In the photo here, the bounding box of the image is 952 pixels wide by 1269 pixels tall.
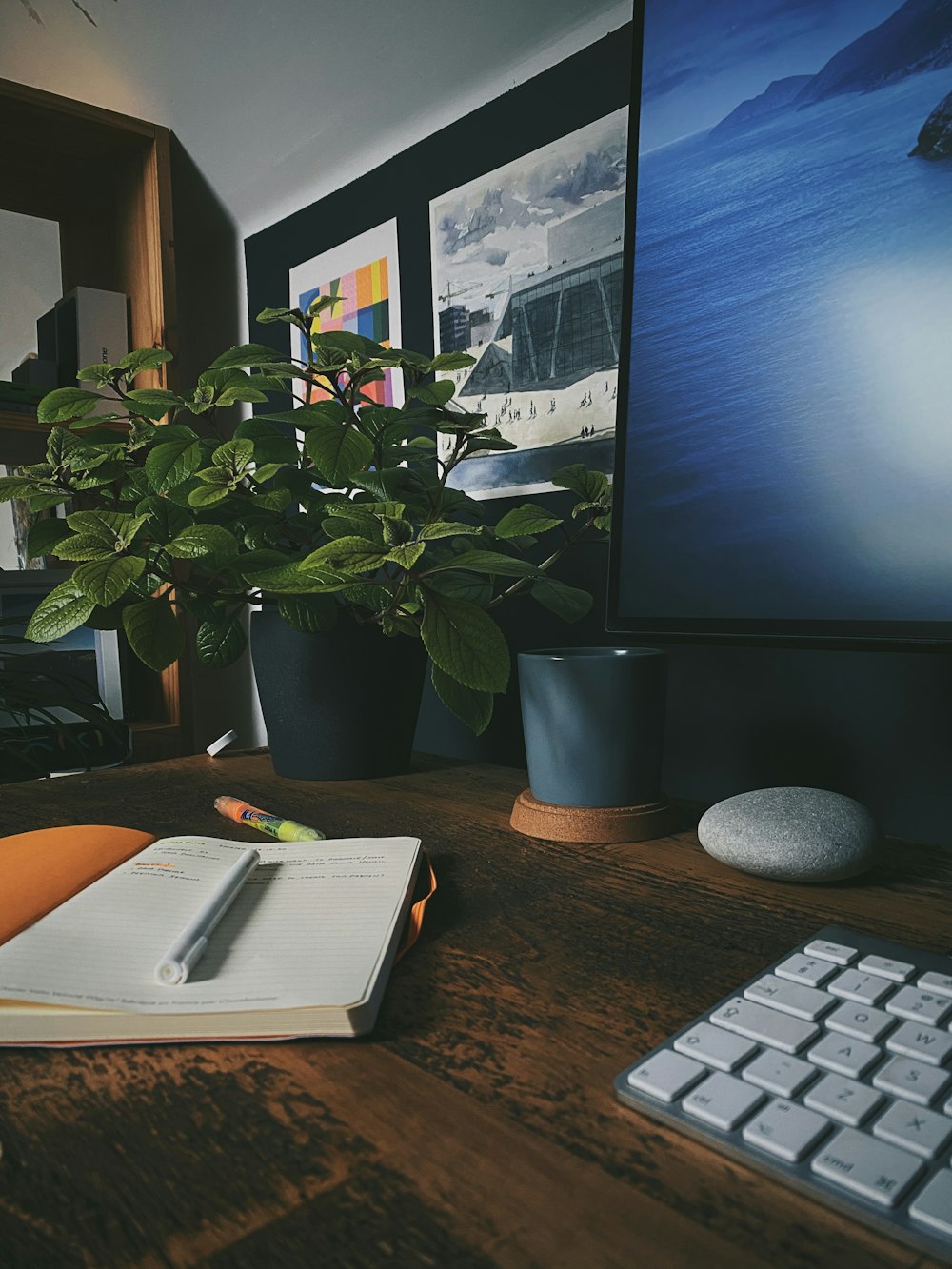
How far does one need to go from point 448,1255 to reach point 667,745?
0.69 m

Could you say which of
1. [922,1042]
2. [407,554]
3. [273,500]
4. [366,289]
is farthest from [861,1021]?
[366,289]

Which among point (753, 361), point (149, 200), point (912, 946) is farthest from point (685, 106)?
point (149, 200)

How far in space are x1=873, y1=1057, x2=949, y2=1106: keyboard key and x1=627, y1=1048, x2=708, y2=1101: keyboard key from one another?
0.06 metres

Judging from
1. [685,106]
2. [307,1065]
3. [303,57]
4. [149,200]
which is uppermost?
[303,57]

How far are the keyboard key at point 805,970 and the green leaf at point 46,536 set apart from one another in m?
0.71

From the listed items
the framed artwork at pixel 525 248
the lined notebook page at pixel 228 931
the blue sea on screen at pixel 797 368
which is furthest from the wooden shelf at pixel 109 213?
the blue sea on screen at pixel 797 368

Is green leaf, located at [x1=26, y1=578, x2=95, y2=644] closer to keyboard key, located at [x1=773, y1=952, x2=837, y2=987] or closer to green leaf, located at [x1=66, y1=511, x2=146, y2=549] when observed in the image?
green leaf, located at [x1=66, y1=511, x2=146, y2=549]

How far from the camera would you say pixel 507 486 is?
1115mm

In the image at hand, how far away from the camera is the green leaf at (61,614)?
766 millimetres

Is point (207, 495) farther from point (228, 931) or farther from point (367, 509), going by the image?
point (228, 931)

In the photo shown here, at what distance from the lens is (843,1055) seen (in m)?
0.34

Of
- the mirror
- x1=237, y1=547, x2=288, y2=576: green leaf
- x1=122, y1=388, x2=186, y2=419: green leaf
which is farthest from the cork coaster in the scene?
the mirror

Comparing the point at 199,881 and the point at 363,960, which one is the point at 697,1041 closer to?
the point at 363,960

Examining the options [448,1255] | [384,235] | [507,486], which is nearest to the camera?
[448,1255]
